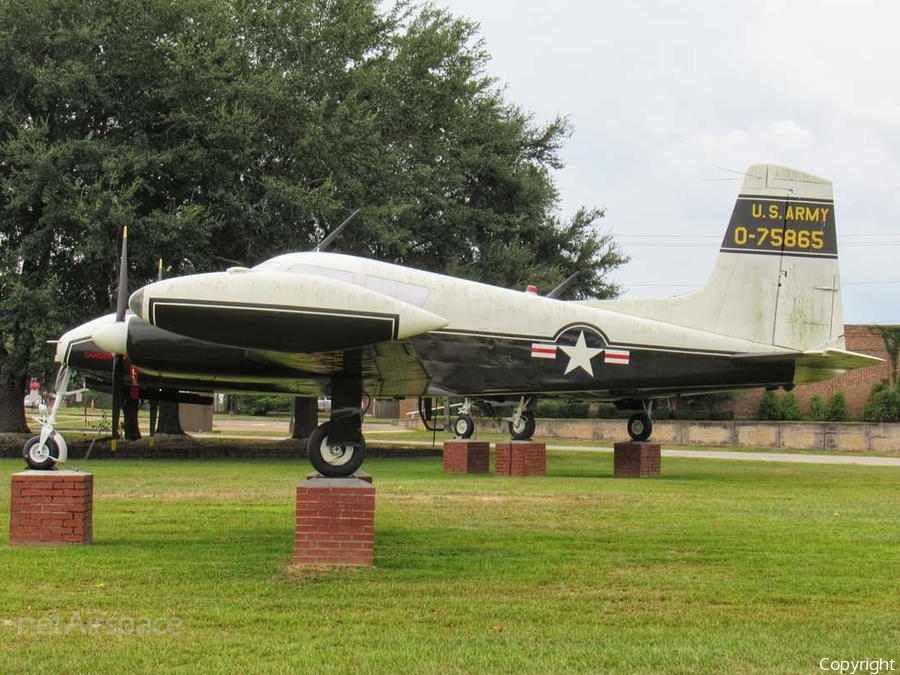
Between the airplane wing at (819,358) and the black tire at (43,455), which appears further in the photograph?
the airplane wing at (819,358)

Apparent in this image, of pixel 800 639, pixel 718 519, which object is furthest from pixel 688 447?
pixel 800 639

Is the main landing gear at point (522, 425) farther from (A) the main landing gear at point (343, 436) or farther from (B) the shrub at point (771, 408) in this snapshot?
(B) the shrub at point (771, 408)

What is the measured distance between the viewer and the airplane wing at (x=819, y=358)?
54.6 feet

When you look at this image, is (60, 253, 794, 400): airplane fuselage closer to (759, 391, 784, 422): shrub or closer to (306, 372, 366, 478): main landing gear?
(306, 372, 366, 478): main landing gear

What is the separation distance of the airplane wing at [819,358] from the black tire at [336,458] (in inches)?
334

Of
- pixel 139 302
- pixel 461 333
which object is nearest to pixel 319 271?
pixel 461 333

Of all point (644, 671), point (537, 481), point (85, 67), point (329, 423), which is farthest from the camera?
point (85, 67)

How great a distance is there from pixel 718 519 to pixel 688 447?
25.6 m

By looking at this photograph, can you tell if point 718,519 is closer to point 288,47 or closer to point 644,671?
point 644,671

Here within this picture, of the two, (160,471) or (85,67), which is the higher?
(85,67)

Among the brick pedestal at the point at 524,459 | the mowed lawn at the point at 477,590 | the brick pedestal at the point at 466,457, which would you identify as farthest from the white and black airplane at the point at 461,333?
the mowed lawn at the point at 477,590

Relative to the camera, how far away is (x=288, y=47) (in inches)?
1217

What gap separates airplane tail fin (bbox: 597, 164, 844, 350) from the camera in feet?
55.8

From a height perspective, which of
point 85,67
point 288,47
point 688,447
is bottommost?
point 688,447
